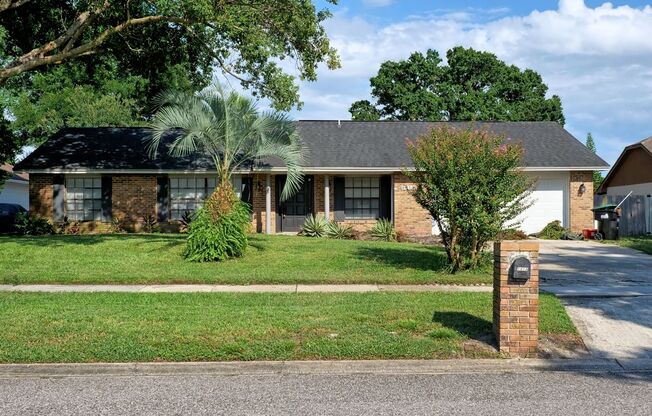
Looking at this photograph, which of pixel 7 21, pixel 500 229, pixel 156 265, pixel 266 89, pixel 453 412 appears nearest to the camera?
pixel 453 412

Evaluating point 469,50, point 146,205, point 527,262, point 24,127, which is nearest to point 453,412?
point 527,262

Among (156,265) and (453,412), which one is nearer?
(453,412)

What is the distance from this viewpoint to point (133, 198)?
68.5ft

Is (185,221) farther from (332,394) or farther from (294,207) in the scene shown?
(332,394)

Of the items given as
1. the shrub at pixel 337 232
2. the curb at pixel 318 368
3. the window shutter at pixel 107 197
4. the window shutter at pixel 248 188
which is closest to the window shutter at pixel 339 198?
the shrub at pixel 337 232

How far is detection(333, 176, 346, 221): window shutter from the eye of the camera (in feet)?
70.3

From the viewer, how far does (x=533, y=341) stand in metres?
→ 6.64

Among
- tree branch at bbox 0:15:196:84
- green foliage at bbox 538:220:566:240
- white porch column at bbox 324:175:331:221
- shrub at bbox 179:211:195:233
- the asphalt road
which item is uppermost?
tree branch at bbox 0:15:196:84

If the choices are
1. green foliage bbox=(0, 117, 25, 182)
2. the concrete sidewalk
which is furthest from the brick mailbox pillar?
green foliage bbox=(0, 117, 25, 182)

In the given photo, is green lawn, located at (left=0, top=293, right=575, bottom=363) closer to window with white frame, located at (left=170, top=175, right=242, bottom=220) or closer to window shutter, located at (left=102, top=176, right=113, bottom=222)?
window with white frame, located at (left=170, top=175, right=242, bottom=220)

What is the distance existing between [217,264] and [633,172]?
84.9ft

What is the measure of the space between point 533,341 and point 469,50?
41590 mm

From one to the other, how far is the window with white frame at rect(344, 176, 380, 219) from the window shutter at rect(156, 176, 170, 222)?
6.28 metres

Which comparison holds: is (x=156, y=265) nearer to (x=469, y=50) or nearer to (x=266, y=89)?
(x=266, y=89)
